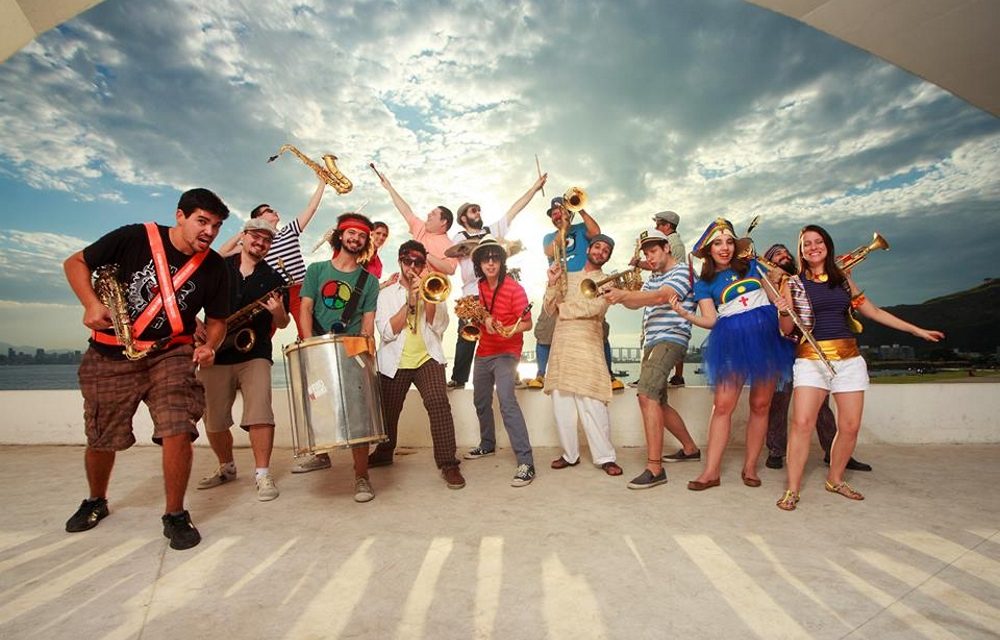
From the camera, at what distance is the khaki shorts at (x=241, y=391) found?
12.8 ft

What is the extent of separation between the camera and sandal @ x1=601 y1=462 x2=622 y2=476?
4.26m

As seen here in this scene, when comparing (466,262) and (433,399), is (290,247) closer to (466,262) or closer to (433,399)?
(466,262)

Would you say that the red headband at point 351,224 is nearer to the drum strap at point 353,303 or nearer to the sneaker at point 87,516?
the drum strap at point 353,303

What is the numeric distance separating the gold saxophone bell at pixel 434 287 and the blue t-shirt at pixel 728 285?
1990 mm

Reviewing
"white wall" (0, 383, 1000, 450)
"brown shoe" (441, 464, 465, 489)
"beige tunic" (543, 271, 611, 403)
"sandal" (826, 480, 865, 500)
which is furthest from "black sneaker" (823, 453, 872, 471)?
"brown shoe" (441, 464, 465, 489)

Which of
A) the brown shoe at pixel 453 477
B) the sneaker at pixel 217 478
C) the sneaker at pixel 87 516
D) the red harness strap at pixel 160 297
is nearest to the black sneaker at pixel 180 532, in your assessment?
the sneaker at pixel 87 516

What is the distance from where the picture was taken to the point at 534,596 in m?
2.25

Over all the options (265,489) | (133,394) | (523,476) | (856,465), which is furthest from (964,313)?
(133,394)

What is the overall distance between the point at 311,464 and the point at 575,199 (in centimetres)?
349

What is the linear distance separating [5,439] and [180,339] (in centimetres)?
520

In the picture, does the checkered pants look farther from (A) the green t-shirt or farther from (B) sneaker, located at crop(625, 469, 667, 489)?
(B) sneaker, located at crop(625, 469, 667, 489)

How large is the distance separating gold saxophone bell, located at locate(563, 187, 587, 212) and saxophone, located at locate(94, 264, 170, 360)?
3.45 metres

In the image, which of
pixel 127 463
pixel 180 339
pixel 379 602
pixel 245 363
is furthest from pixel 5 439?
pixel 379 602

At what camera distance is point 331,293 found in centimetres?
400
